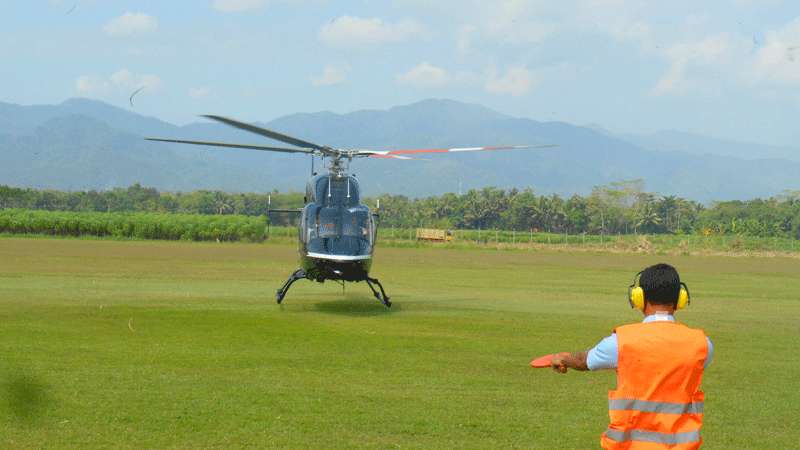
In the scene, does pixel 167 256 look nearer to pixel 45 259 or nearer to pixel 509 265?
pixel 45 259

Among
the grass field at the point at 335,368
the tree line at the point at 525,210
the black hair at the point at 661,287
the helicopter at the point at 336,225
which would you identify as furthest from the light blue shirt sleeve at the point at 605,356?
the tree line at the point at 525,210

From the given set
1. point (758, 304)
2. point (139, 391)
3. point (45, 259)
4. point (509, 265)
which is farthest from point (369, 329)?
point (509, 265)

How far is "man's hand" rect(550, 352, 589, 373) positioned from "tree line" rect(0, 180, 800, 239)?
379 feet

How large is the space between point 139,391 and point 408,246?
2521 inches

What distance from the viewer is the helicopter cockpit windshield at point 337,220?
22359mm

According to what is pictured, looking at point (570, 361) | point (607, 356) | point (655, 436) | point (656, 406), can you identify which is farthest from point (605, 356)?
point (655, 436)

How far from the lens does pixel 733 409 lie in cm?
1209

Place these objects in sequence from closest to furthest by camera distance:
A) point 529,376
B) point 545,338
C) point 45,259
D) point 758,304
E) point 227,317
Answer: point 529,376 → point 545,338 → point 227,317 → point 758,304 → point 45,259

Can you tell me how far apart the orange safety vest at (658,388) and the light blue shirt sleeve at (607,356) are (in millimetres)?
46

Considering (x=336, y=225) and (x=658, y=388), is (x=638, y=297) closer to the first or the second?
(x=658, y=388)

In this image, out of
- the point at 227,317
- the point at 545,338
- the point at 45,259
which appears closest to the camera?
the point at 545,338

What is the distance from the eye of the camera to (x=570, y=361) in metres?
5.66

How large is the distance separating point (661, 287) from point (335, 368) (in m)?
9.27

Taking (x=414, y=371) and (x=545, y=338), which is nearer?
(x=414, y=371)
